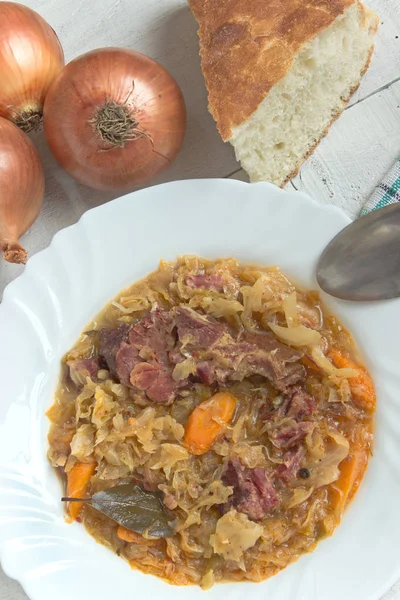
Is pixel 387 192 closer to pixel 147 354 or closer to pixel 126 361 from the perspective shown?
pixel 147 354

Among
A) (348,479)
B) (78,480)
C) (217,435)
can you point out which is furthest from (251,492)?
(78,480)

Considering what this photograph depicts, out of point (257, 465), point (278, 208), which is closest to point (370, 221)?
point (278, 208)

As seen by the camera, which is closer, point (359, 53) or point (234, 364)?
point (234, 364)

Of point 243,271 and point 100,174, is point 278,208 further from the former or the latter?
point 100,174

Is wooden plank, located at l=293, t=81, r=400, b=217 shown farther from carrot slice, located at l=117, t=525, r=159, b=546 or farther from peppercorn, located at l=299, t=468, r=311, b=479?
carrot slice, located at l=117, t=525, r=159, b=546

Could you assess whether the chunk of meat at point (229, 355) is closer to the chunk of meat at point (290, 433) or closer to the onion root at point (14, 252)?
the chunk of meat at point (290, 433)
